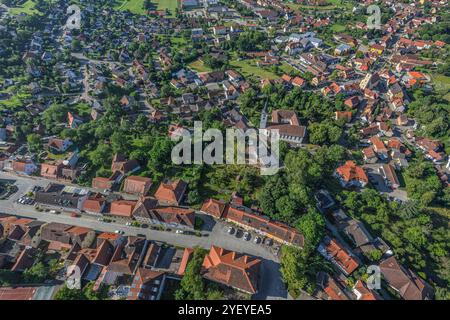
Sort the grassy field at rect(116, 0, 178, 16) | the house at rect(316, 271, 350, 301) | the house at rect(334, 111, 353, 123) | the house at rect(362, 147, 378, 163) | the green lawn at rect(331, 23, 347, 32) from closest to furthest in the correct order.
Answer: the house at rect(316, 271, 350, 301) < the house at rect(362, 147, 378, 163) < the house at rect(334, 111, 353, 123) < the green lawn at rect(331, 23, 347, 32) < the grassy field at rect(116, 0, 178, 16)

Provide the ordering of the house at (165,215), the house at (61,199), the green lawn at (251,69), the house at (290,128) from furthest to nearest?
the green lawn at (251,69), the house at (290,128), the house at (61,199), the house at (165,215)

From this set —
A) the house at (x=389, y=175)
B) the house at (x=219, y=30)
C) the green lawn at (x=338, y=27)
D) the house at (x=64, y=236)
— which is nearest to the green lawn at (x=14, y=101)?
the house at (x=64, y=236)

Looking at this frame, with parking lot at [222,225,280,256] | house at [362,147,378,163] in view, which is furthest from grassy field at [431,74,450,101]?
parking lot at [222,225,280,256]

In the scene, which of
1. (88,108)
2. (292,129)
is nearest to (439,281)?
(292,129)

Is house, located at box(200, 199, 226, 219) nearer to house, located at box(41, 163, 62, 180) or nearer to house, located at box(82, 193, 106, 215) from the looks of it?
house, located at box(82, 193, 106, 215)

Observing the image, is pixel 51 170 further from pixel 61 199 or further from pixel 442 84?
pixel 442 84

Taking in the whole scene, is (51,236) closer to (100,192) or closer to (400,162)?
(100,192)

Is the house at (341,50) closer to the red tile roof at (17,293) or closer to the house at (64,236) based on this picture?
the house at (64,236)
